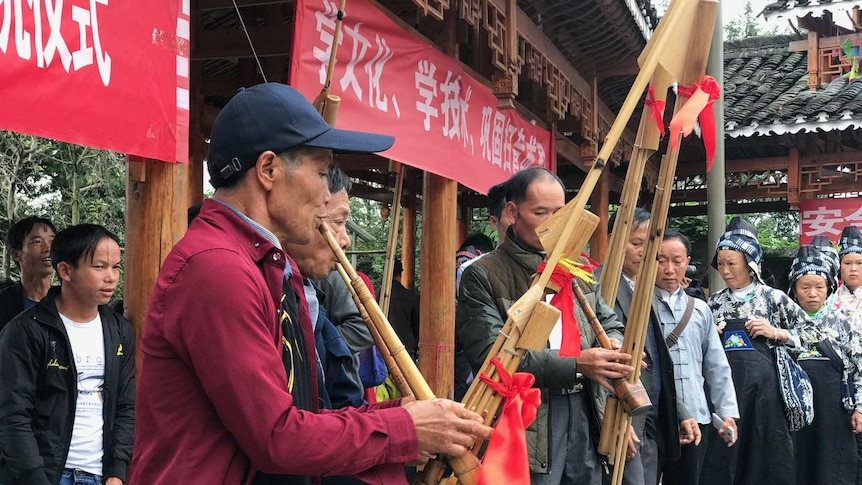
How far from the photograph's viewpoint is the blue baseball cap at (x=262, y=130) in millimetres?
1659

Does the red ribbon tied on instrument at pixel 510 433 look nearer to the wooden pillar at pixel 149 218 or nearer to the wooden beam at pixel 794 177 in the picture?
the wooden pillar at pixel 149 218

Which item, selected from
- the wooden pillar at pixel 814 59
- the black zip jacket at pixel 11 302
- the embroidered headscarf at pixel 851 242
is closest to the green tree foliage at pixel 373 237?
the wooden pillar at pixel 814 59

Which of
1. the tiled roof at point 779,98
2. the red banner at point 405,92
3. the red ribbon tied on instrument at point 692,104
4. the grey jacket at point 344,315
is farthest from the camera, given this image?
the tiled roof at point 779,98

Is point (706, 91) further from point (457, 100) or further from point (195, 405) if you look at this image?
point (457, 100)

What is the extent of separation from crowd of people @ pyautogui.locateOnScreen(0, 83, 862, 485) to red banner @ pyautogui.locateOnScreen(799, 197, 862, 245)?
13.3ft

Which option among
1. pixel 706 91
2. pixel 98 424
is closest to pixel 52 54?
pixel 98 424

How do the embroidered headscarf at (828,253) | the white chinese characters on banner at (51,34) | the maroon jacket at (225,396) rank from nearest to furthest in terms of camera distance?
the maroon jacket at (225,396), the white chinese characters on banner at (51,34), the embroidered headscarf at (828,253)

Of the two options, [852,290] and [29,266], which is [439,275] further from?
[852,290]

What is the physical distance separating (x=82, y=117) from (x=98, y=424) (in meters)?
1.18

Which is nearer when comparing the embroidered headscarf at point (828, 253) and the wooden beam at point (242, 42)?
the wooden beam at point (242, 42)

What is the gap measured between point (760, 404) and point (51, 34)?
444 cm

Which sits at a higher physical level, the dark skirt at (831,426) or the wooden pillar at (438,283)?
the wooden pillar at (438,283)

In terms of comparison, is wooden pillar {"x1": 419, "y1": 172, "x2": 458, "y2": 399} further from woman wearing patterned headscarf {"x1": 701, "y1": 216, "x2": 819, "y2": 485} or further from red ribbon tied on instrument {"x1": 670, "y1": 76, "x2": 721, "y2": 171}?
red ribbon tied on instrument {"x1": 670, "y1": 76, "x2": 721, "y2": 171}

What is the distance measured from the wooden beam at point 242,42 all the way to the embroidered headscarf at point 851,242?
4.46m
